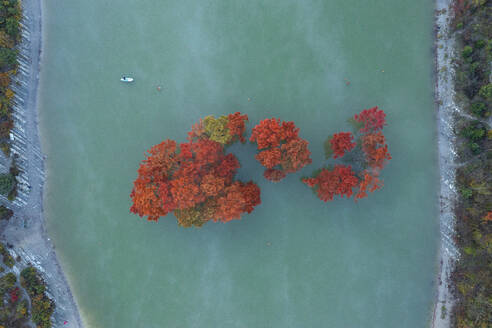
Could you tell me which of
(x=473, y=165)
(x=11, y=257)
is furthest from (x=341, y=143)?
(x=11, y=257)

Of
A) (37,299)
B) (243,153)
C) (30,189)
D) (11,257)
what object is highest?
(243,153)

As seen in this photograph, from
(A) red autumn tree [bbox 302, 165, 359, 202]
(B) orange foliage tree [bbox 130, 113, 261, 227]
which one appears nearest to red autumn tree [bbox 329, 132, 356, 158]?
(A) red autumn tree [bbox 302, 165, 359, 202]

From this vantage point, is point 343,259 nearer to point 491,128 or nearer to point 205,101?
point 491,128

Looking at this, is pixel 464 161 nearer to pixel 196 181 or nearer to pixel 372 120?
Answer: pixel 372 120

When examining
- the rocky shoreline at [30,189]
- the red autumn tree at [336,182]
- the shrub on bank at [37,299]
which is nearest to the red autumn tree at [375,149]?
the red autumn tree at [336,182]

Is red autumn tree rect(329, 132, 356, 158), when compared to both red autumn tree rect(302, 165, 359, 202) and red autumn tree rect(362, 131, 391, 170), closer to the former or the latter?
red autumn tree rect(362, 131, 391, 170)

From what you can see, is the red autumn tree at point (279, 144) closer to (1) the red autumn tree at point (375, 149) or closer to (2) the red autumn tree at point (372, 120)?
(1) the red autumn tree at point (375, 149)
